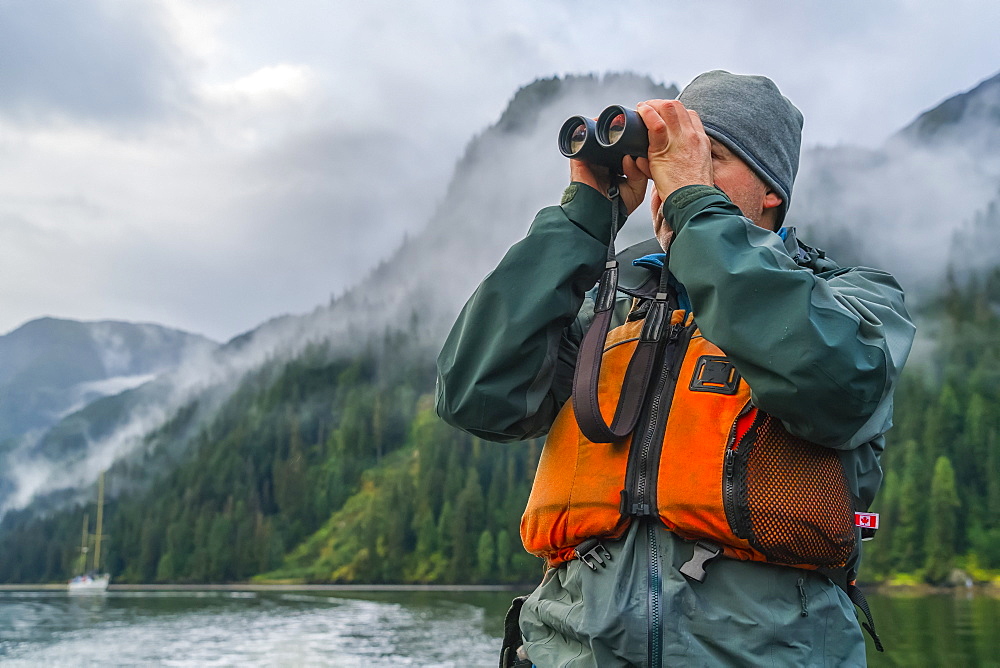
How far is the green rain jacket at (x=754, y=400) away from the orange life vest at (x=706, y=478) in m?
0.06

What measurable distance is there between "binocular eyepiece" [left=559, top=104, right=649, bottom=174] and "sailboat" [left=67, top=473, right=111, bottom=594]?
98.2m

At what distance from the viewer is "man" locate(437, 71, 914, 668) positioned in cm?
169

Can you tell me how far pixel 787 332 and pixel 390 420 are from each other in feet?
375

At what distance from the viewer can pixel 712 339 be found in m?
1.72

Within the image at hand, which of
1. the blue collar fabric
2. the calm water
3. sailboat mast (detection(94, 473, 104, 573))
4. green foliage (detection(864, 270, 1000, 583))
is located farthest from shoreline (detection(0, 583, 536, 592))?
the blue collar fabric

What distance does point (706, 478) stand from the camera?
1753 mm

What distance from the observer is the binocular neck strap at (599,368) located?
1883mm

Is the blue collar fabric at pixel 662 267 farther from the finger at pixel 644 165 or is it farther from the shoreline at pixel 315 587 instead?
the shoreline at pixel 315 587

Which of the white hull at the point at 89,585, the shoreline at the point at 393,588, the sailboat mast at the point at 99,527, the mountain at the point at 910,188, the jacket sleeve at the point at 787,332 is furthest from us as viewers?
the mountain at the point at 910,188

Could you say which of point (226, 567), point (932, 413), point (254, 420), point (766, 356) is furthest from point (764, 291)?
point (254, 420)

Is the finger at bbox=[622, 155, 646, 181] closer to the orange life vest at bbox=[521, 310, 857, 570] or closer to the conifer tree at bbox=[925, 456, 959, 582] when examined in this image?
the orange life vest at bbox=[521, 310, 857, 570]

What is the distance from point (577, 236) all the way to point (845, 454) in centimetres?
81

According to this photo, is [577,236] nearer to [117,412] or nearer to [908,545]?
[908,545]

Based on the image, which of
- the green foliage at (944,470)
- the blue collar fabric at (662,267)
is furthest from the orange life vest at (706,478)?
the green foliage at (944,470)
